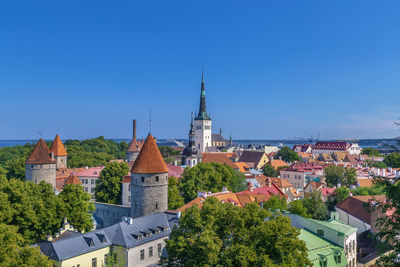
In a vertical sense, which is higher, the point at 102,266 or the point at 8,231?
the point at 8,231

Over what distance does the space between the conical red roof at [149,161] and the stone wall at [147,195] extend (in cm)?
46

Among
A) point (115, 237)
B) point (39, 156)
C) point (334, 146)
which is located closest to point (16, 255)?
point (115, 237)

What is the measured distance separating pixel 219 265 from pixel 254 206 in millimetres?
3728

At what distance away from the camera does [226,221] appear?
755 inches

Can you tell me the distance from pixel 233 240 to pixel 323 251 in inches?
341

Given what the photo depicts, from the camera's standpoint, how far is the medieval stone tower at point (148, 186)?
33.6m

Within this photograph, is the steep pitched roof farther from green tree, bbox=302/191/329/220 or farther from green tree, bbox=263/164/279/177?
green tree, bbox=302/191/329/220

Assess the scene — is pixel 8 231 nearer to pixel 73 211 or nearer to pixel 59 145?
pixel 73 211

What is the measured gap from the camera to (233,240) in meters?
18.4

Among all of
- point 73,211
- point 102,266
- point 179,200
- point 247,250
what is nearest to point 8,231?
point 102,266

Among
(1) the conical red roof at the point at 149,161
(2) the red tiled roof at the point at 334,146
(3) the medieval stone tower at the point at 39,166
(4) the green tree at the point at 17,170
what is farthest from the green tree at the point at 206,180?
(2) the red tiled roof at the point at 334,146

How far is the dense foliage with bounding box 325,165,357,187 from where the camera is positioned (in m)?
59.0

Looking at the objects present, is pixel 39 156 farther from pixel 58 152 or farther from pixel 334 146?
pixel 334 146

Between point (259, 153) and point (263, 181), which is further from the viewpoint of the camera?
point (259, 153)
